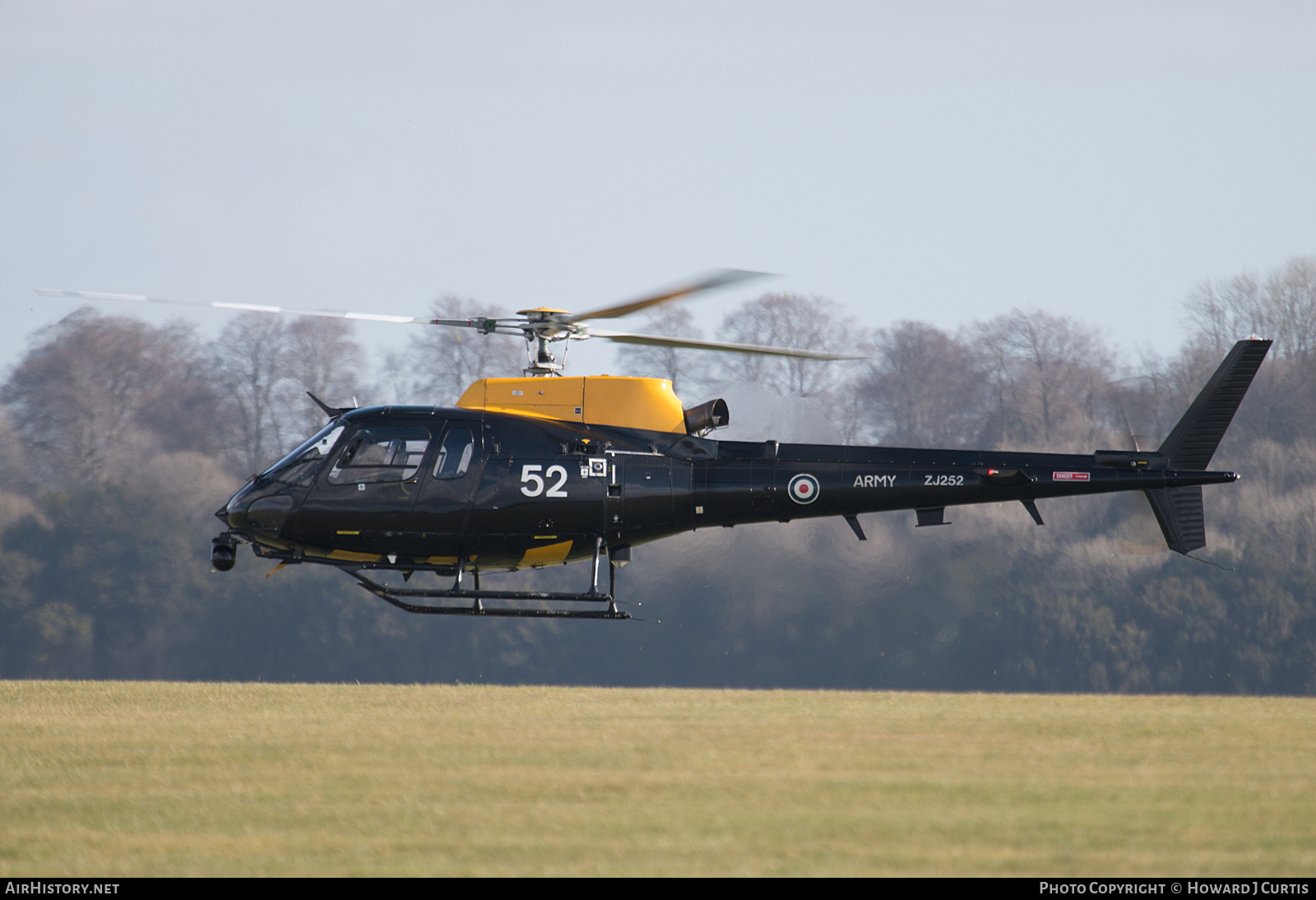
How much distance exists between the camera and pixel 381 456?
41.6ft

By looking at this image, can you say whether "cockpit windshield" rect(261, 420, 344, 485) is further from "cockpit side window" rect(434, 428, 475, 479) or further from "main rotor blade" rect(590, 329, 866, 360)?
"main rotor blade" rect(590, 329, 866, 360)

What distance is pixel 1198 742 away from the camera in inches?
460

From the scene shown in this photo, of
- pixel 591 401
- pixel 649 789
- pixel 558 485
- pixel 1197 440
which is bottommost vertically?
pixel 649 789

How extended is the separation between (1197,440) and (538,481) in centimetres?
620

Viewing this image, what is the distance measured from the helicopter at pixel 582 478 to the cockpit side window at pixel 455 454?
11mm

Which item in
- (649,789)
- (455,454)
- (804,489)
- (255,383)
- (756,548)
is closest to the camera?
(649,789)

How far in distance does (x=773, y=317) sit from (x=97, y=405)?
19.2 metres

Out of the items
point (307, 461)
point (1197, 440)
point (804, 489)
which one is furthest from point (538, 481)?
point (1197, 440)

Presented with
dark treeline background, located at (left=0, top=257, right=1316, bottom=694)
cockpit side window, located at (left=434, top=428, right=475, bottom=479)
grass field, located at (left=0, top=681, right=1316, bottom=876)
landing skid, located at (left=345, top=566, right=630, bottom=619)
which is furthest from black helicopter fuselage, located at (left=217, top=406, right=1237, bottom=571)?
dark treeline background, located at (left=0, top=257, right=1316, bottom=694)

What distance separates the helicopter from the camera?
1262 centimetres

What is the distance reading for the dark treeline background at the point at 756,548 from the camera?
2794 cm

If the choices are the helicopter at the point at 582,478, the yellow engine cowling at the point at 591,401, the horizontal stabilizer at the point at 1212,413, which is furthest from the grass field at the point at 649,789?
the yellow engine cowling at the point at 591,401

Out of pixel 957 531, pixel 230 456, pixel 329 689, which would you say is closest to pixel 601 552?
pixel 329 689

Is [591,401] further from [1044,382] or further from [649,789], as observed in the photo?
[1044,382]
